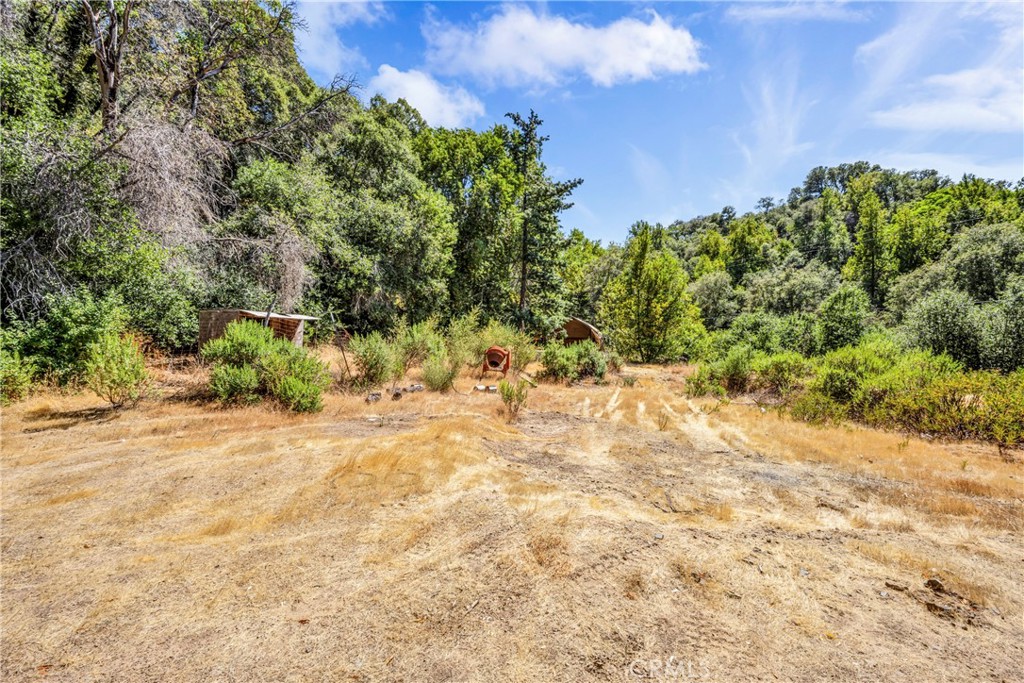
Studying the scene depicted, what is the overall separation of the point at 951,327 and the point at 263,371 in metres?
16.1

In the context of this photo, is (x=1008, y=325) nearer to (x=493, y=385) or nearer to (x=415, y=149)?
(x=493, y=385)

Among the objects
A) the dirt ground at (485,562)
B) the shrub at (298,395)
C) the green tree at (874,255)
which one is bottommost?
the dirt ground at (485,562)

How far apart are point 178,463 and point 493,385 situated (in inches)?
252

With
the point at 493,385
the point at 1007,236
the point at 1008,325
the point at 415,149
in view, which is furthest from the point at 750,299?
the point at 493,385

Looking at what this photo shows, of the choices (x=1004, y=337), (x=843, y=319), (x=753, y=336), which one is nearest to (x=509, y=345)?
(x=753, y=336)

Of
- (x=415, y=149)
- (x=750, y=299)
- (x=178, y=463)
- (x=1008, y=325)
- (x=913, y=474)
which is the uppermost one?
(x=415, y=149)

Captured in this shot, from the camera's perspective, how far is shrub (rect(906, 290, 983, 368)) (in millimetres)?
9844

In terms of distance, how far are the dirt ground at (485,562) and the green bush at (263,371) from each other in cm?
137

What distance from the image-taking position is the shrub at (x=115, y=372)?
19.6ft

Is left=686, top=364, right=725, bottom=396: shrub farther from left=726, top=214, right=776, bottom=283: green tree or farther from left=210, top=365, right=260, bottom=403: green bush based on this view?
left=726, top=214, right=776, bottom=283: green tree

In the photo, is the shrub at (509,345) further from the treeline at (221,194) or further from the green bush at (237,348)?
the green bush at (237,348)

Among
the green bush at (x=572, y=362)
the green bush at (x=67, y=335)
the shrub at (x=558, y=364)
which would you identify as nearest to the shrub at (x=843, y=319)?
the green bush at (x=572, y=362)

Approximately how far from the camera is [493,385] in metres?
9.73

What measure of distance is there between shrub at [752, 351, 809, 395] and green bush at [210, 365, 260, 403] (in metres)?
11.8
